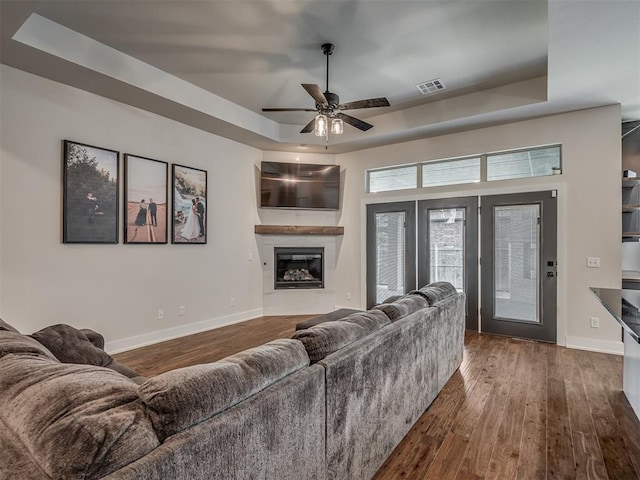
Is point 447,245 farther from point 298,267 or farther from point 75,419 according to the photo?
point 75,419

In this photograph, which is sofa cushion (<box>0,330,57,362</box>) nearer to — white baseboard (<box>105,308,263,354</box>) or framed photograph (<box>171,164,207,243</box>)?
white baseboard (<box>105,308,263,354</box>)

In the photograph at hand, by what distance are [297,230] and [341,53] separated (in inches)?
120

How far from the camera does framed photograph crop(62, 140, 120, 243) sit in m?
3.47

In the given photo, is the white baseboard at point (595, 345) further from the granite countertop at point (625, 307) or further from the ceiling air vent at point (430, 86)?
the ceiling air vent at point (430, 86)

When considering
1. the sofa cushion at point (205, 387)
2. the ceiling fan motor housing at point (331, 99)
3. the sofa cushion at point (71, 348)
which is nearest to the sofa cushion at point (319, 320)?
the sofa cushion at point (71, 348)

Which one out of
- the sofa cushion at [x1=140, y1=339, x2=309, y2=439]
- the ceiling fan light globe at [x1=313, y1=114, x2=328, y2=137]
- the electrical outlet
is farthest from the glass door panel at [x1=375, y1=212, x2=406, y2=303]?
the sofa cushion at [x1=140, y1=339, x2=309, y2=439]

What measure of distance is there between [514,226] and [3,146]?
5.78 metres

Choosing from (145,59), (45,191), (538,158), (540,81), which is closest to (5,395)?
(45,191)

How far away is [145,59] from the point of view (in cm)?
358

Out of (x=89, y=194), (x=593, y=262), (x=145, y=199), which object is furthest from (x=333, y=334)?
(x=593, y=262)

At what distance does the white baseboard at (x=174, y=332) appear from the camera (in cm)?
391

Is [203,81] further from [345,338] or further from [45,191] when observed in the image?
[345,338]

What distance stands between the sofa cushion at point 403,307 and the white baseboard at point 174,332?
3211mm

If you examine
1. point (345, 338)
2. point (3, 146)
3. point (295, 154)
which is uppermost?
point (295, 154)
